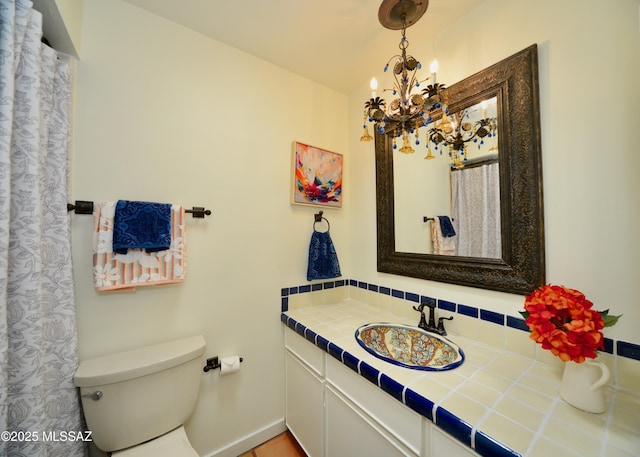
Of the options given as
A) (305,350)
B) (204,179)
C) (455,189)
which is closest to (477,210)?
(455,189)

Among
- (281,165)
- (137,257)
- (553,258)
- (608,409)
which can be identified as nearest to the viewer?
(608,409)

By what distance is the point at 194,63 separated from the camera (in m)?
1.28

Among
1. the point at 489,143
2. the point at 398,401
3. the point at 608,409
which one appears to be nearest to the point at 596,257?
the point at 608,409

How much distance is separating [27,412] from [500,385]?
5.12 feet

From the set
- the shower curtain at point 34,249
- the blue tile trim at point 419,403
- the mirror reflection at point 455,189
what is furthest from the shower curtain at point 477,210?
the shower curtain at point 34,249

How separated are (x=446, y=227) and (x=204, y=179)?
52.5 inches

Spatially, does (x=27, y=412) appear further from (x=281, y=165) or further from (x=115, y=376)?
(x=281, y=165)

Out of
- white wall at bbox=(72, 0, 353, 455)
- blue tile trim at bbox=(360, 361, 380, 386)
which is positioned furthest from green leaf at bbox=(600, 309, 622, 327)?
white wall at bbox=(72, 0, 353, 455)

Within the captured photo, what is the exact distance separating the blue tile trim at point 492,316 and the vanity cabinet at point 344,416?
588 millimetres

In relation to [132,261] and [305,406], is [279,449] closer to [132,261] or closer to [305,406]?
[305,406]

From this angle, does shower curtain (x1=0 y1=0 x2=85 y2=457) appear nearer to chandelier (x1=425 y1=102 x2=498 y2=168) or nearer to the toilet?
the toilet

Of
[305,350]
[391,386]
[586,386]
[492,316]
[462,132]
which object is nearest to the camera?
[586,386]

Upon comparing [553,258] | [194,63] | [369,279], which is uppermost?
[194,63]

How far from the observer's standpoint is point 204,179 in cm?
128
